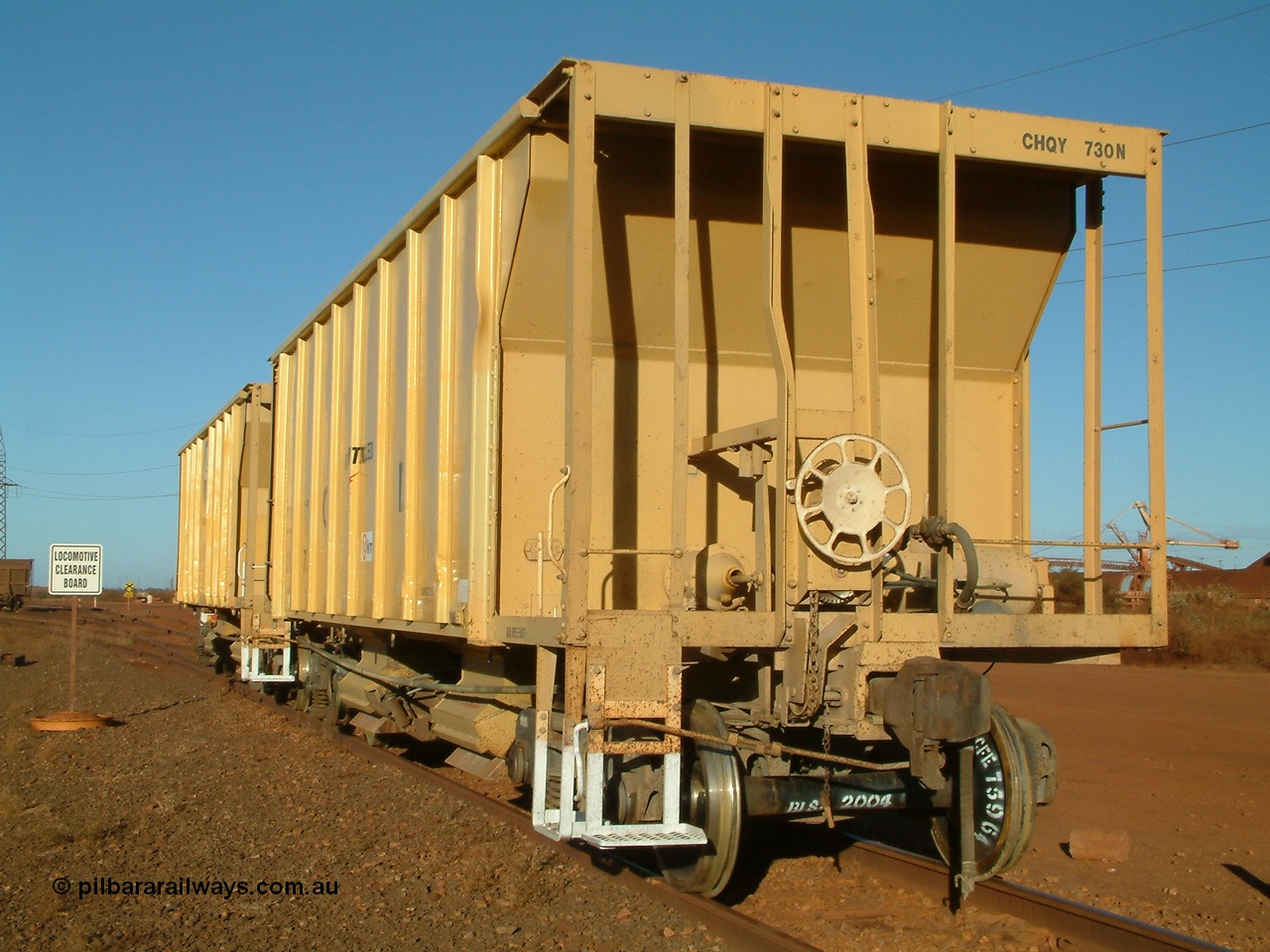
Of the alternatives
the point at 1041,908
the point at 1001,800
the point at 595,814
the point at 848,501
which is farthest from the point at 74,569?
the point at 1041,908

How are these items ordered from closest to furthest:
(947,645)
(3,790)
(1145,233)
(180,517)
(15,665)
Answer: (947,645), (1145,233), (3,790), (180,517), (15,665)

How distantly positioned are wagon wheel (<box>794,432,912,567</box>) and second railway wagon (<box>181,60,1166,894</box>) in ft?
0.07

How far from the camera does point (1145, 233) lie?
576 centimetres

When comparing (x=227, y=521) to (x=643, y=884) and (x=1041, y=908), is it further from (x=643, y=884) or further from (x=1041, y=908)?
(x=1041, y=908)

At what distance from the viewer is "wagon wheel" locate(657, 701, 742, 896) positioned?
5281mm

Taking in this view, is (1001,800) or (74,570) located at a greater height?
(74,570)

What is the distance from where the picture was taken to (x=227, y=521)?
1586cm

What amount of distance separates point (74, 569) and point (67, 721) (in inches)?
135

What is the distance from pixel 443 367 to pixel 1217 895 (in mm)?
5225

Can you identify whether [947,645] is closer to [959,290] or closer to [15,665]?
[959,290]

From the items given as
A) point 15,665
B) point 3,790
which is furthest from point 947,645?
point 15,665

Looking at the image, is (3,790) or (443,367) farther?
(3,790)

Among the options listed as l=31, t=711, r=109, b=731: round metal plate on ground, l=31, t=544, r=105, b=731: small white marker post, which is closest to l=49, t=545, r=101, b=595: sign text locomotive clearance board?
l=31, t=544, r=105, b=731: small white marker post

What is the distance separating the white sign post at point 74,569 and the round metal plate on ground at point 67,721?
94.7 inches
